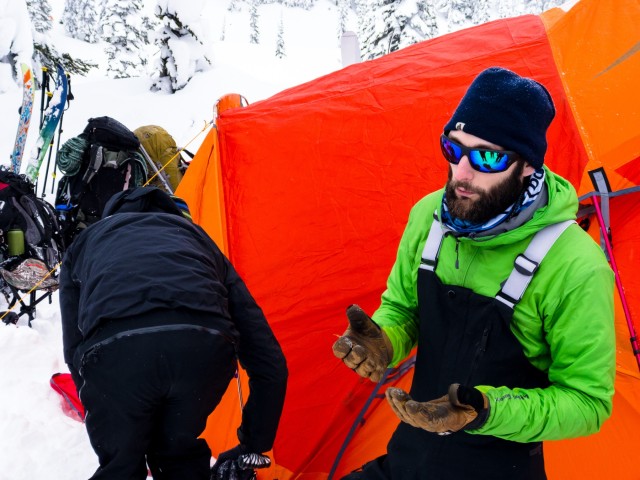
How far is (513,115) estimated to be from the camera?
151 cm

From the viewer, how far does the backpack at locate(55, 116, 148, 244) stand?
5.47 metres

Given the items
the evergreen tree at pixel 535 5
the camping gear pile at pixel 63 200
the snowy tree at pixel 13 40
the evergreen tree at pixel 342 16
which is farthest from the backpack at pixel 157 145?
the evergreen tree at pixel 535 5

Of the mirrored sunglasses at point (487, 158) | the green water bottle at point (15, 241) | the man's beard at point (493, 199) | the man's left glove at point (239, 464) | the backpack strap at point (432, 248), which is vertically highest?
the mirrored sunglasses at point (487, 158)

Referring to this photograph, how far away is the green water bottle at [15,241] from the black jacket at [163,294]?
139 inches

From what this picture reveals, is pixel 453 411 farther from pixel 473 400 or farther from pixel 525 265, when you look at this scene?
pixel 525 265

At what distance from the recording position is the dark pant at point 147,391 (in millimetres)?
1875

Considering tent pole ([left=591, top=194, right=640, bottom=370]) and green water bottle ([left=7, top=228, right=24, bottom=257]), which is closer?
tent pole ([left=591, top=194, right=640, bottom=370])

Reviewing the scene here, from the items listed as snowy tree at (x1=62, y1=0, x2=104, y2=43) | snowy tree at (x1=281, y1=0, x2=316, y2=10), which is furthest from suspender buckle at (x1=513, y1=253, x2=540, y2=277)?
snowy tree at (x1=281, y1=0, x2=316, y2=10)

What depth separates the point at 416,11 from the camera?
59.4 ft

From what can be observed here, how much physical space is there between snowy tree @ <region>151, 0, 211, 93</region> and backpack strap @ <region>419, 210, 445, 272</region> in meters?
17.2

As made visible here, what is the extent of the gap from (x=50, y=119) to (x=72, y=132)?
27.7 feet

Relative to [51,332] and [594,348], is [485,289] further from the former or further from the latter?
[51,332]

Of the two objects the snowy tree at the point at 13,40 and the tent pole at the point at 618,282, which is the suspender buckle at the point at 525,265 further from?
the snowy tree at the point at 13,40

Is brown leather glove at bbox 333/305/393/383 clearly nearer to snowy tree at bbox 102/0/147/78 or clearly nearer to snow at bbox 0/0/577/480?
snow at bbox 0/0/577/480
